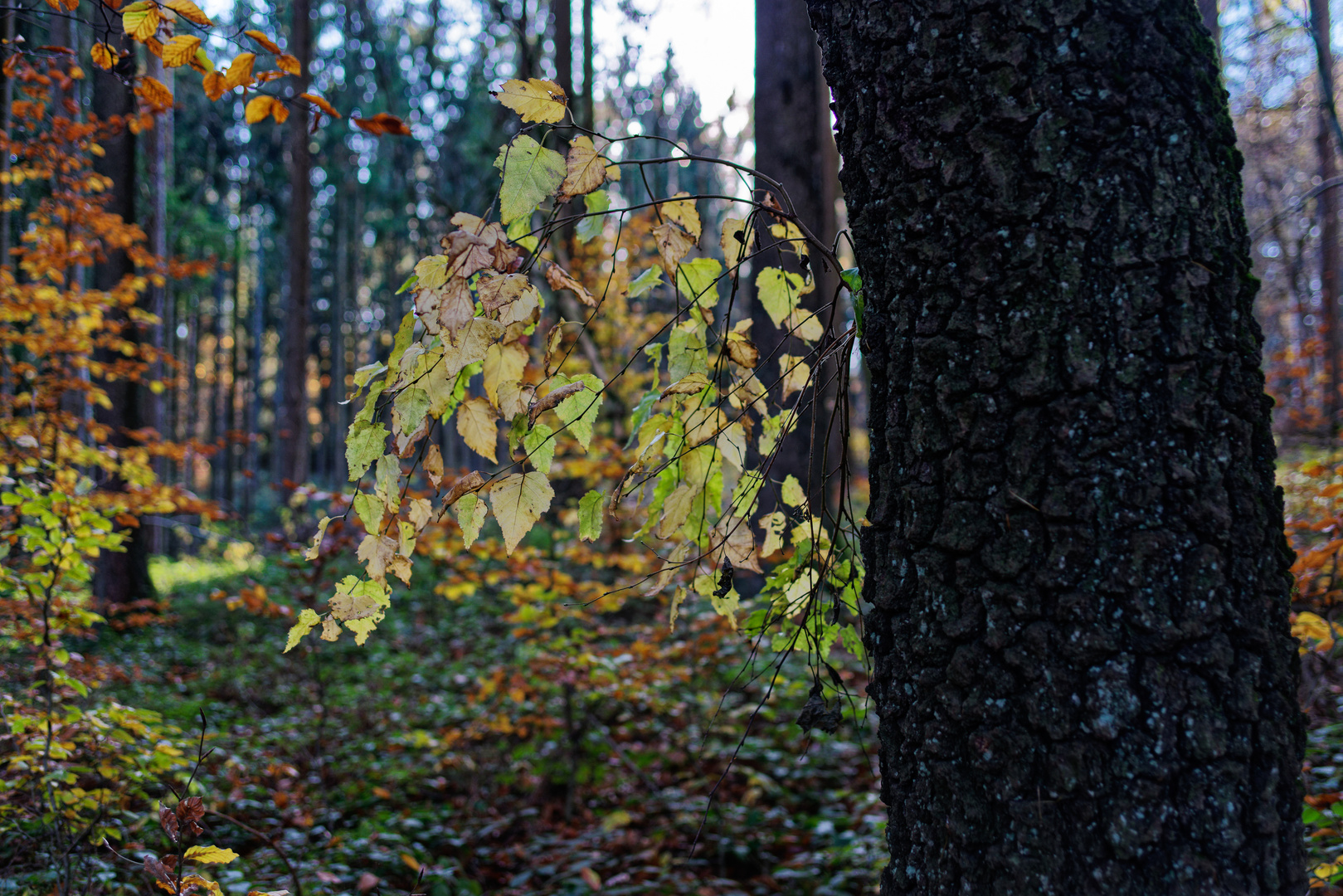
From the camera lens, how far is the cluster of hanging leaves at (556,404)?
3.68 ft

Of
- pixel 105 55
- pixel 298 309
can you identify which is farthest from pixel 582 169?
pixel 298 309

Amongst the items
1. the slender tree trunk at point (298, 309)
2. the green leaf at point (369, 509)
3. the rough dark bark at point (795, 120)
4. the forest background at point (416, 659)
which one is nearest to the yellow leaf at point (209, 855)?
the forest background at point (416, 659)

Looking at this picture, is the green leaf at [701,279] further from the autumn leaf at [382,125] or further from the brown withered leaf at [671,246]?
the autumn leaf at [382,125]

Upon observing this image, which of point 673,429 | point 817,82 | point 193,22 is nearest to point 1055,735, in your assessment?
point 673,429

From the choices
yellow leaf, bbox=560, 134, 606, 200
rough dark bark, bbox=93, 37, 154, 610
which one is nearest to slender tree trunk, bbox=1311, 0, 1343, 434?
yellow leaf, bbox=560, 134, 606, 200

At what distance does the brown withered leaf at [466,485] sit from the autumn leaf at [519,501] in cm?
3

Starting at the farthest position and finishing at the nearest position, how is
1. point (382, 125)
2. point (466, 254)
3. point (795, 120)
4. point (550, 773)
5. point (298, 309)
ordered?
point (298, 309) < point (795, 120) < point (550, 773) < point (382, 125) < point (466, 254)

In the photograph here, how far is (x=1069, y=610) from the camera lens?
920 millimetres

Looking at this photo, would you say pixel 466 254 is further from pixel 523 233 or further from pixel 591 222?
pixel 591 222

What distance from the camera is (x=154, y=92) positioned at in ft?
7.71

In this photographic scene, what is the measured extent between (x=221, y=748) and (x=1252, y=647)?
17.3 ft

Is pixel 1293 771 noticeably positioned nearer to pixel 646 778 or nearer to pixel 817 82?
pixel 646 778

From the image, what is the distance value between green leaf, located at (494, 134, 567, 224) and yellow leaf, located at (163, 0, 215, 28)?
1.10 meters

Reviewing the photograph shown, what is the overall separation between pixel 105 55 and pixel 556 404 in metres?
1.98
